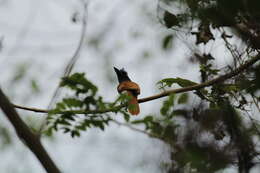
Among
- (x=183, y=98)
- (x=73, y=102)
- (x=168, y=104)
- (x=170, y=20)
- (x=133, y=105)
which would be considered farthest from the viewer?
(x=168, y=104)

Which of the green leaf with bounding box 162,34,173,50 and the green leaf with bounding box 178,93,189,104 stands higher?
the green leaf with bounding box 162,34,173,50

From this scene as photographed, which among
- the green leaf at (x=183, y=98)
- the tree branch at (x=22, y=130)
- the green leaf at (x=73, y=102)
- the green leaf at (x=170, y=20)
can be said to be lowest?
the tree branch at (x=22, y=130)

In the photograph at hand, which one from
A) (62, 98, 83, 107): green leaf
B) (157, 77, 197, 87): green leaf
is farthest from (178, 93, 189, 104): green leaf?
(62, 98, 83, 107): green leaf

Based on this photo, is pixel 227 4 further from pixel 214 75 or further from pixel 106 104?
pixel 106 104

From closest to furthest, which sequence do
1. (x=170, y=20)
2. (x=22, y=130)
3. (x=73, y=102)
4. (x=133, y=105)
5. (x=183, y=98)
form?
(x=22, y=130) < (x=170, y=20) < (x=183, y=98) < (x=73, y=102) < (x=133, y=105)

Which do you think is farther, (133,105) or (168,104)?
(168,104)

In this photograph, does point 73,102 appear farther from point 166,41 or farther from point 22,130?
point 22,130

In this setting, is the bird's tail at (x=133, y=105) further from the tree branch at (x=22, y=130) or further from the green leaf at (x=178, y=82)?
the tree branch at (x=22, y=130)

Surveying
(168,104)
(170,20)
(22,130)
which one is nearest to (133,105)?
(168,104)

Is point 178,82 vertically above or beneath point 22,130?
above

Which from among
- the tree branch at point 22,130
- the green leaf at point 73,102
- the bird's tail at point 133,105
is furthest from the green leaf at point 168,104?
the tree branch at point 22,130

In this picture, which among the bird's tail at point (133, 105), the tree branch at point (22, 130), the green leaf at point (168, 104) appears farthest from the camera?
the green leaf at point (168, 104)

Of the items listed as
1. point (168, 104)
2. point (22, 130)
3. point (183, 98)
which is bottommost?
point (22, 130)

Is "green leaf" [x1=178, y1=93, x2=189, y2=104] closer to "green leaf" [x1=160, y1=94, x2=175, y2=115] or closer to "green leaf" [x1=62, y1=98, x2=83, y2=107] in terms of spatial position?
"green leaf" [x1=160, y1=94, x2=175, y2=115]
